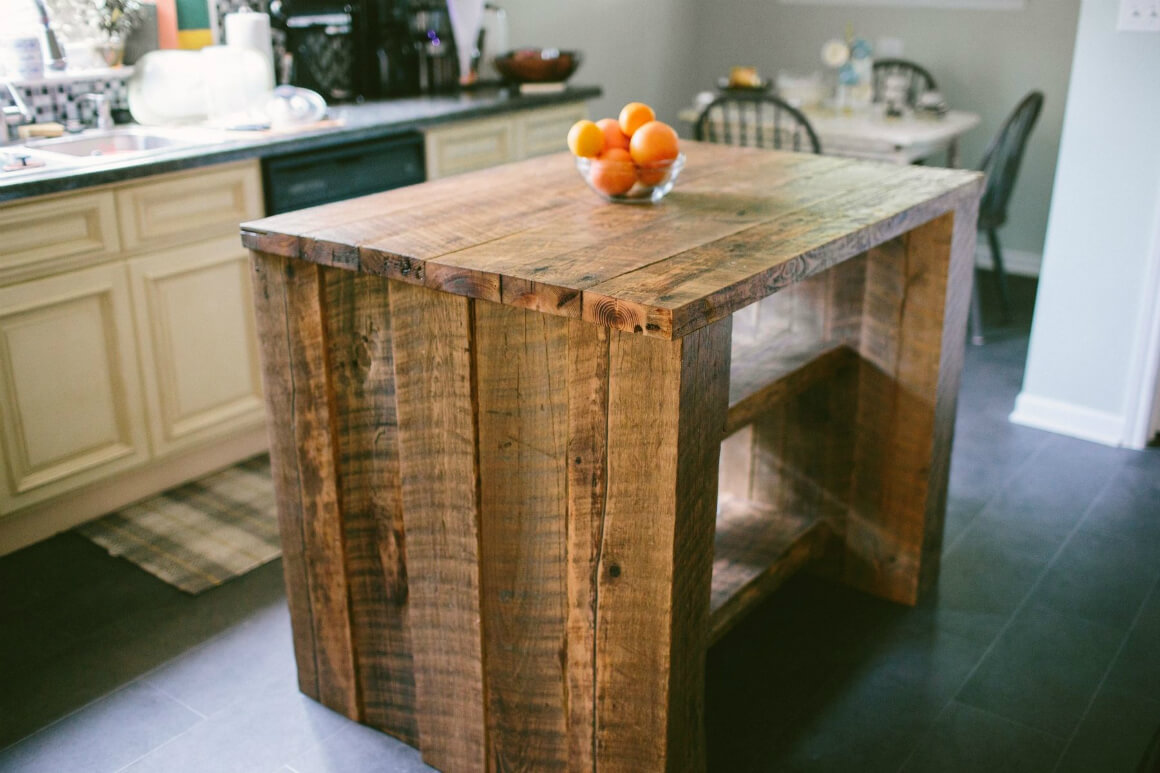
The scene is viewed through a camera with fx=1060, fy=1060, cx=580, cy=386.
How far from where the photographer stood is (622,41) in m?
4.98

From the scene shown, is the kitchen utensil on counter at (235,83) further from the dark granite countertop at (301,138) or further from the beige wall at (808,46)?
the beige wall at (808,46)

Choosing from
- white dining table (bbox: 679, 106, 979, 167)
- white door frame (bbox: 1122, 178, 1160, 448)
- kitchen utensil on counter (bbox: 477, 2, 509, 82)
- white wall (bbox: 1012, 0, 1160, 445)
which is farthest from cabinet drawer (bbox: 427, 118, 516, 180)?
white door frame (bbox: 1122, 178, 1160, 448)

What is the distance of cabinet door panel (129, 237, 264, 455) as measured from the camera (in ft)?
8.76

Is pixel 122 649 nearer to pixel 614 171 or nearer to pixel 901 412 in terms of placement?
pixel 614 171

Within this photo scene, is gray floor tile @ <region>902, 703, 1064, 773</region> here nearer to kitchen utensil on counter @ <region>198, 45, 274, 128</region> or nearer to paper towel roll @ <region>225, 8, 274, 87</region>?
kitchen utensil on counter @ <region>198, 45, 274, 128</region>

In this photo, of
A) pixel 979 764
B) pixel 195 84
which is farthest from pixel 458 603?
pixel 195 84

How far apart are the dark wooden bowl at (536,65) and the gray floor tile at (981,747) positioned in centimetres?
266

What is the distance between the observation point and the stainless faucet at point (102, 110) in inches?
117

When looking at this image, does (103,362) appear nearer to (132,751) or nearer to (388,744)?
(132,751)

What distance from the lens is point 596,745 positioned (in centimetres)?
163

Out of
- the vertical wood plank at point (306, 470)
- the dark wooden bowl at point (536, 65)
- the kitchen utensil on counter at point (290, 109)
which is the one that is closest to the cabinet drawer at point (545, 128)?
the dark wooden bowl at point (536, 65)

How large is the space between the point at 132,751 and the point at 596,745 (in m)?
0.87

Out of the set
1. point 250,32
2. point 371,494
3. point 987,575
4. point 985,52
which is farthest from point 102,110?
point 985,52

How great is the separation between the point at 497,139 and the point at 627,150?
1.80m
